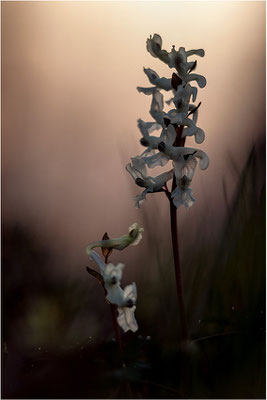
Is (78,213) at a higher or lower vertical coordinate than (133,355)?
higher

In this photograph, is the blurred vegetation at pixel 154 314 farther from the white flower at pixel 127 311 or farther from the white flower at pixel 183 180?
the white flower at pixel 183 180

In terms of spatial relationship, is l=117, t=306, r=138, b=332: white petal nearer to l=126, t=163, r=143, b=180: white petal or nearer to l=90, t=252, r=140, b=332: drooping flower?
l=90, t=252, r=140, b=332: drooping flower

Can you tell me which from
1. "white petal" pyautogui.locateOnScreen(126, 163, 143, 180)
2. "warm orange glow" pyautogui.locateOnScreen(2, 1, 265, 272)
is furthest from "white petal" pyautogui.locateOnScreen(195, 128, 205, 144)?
"warm orange glow" pyautogui.locateOnScreen(2, 1, 265, 272)

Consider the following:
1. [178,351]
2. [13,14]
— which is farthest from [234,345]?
[13,14]

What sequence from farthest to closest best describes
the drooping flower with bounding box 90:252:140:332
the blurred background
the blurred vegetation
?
the blurred background, the blurred vegetation, the drooping flower with bounding box 90:252:140:332

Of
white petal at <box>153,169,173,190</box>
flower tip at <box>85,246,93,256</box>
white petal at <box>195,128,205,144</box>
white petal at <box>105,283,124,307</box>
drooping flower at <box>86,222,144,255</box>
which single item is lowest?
white petal at <box>105,283,124,307</box>

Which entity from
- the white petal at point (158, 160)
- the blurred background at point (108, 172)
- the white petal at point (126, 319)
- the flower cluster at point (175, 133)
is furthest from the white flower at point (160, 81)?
the white petal at point (126, 319)

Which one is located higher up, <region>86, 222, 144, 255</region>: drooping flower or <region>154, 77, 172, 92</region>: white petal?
<region>154, 77, 172, 92</region>: white petal

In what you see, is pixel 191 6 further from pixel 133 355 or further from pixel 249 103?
pixel 133 355
